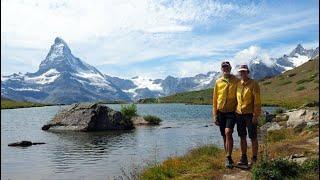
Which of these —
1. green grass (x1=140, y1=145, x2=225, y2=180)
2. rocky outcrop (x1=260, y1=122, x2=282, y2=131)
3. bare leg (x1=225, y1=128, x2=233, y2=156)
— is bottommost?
green grass (x1=140, y1=145, x2=225, y2=180)

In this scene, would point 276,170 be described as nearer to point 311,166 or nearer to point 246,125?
point 311,166

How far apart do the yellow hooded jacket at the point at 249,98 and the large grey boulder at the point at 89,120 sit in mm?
38146

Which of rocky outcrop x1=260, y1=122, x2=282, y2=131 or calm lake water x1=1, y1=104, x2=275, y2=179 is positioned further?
rocky outcrop x1=260, y1=122, x2=282, y2=131

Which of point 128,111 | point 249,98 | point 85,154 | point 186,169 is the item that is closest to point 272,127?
point 85,154

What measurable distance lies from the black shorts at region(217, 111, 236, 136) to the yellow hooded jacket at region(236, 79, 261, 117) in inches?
15.3

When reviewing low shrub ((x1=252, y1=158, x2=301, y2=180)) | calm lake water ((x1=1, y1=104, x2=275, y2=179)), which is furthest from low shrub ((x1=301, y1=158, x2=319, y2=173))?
calm lake water ((x1=1, y1=104, x2=275, y2=179))

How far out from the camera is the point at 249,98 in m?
16.3

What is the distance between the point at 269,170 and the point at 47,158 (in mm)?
20044

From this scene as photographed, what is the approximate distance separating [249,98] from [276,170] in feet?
9.47

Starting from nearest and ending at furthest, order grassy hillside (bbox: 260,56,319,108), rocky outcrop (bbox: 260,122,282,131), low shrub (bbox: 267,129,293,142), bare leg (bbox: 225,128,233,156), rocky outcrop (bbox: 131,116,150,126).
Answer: bare leg (bbox: 225,128,233,156) < low shrub (bbox: 267,129,293,142) < rocky outcrop (bbox: 260,122,282,131) < rocky outcrop (bbox: 131,116,150,126) < grassy hillside (bbox: 260,56,319,108)

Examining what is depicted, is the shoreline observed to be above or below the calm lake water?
above

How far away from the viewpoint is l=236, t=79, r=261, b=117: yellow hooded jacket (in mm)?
16234

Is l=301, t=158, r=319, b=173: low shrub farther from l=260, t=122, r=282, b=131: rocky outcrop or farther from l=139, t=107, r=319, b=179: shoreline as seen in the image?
l=260, t=122, r=282, b=131: rocky outcrop

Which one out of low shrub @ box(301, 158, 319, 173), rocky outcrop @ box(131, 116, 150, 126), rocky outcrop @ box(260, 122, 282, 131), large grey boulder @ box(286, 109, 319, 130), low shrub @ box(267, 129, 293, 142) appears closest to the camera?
low shrub @ box(301, 158, 319, 173)
